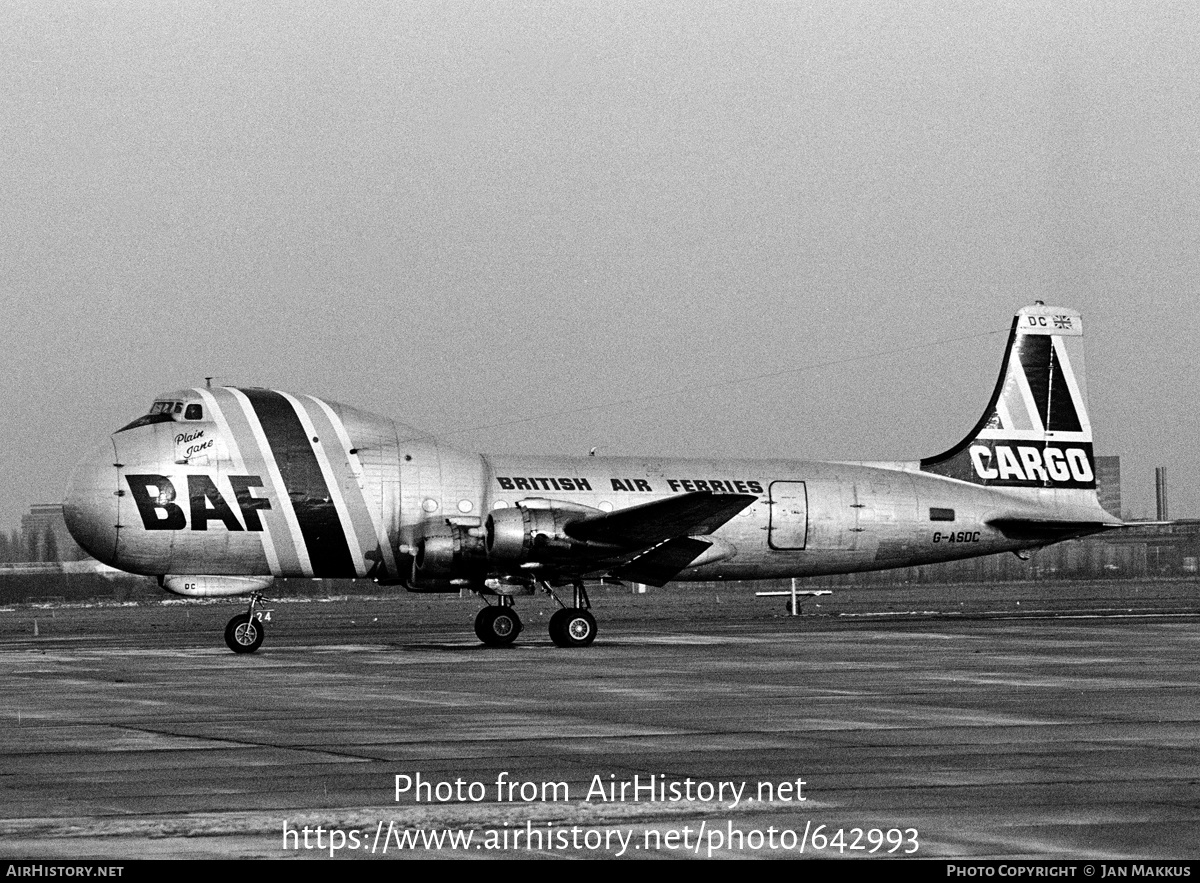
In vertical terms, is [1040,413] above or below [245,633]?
above

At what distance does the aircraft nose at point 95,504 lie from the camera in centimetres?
3038

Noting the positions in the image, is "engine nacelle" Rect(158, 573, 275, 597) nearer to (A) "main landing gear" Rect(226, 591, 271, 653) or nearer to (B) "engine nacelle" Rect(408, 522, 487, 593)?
(A) "main landing gear" Rect(226, 591, 271, 653)

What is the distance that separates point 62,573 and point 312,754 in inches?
2208

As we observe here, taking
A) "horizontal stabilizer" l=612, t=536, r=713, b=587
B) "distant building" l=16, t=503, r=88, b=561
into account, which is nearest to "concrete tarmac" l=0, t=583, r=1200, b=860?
"horizontal stabilizer" l=612, t=536, r=713, b=587

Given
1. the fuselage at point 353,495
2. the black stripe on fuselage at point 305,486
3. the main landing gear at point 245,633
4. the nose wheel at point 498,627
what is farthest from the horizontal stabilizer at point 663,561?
the main landing gear at point 245,633

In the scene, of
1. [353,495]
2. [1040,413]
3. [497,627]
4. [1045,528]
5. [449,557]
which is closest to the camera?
[449,557]

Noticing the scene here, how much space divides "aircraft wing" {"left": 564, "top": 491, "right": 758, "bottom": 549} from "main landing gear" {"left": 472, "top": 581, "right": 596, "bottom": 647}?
4.33ft

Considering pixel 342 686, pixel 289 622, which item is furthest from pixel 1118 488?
pixel 342 686

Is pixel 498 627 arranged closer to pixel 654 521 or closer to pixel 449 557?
pixel 449 557

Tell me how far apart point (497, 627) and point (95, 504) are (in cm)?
784

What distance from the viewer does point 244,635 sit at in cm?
3031

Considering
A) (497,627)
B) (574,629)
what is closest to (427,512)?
(497,627)

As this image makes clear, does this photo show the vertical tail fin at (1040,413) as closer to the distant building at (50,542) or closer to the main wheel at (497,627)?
the main wheel at (497,627)

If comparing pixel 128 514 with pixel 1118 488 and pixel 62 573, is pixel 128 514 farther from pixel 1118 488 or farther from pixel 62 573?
pixel 1118 488
